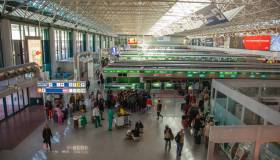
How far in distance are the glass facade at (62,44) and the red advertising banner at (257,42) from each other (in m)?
30.9

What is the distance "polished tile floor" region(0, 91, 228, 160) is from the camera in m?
8.61

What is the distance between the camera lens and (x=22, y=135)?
10719mm

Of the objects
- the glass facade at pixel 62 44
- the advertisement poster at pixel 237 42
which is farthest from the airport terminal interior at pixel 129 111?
the advertisement poster at pixel 237 42

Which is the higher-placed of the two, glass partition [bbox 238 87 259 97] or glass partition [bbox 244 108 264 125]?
glass partition [bbox 238 87 259 97]

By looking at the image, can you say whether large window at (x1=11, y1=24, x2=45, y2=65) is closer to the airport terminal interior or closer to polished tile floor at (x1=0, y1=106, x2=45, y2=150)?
the airport terminal interior

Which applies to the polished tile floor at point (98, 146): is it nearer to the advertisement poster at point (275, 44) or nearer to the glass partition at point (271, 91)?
the glass partition at point (271, 91)

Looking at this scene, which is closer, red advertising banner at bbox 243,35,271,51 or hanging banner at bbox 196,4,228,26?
hanging banner at bbox 196,4,228,26

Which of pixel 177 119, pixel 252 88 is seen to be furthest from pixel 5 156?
pixel 252 88

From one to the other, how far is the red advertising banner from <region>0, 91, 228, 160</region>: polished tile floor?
3038cm

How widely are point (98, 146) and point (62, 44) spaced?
22.1m

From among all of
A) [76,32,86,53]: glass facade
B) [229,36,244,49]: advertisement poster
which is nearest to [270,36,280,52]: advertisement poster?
[229,36,244,49]: advertisement poster

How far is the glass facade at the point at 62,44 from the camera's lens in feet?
87.0

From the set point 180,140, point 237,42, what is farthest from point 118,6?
point 237,42

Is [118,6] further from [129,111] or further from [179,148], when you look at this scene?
[179,148]
